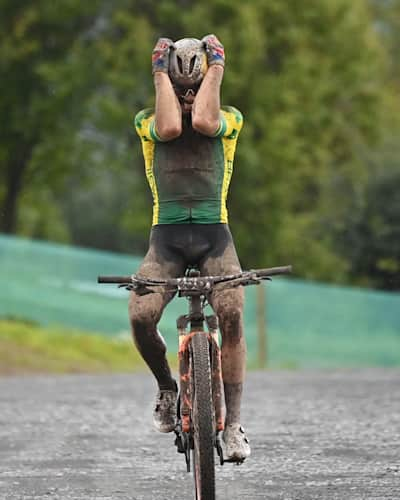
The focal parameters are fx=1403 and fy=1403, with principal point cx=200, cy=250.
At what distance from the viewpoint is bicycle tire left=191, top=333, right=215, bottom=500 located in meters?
6.18

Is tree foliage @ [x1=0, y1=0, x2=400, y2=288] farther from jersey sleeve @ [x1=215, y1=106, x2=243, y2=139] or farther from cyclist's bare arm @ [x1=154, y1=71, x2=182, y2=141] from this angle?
cyclist's bare arm @ [x1=154, y1=71, x2=182, y2=141]

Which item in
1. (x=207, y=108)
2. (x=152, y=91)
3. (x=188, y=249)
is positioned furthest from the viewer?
(x=152, y=91)

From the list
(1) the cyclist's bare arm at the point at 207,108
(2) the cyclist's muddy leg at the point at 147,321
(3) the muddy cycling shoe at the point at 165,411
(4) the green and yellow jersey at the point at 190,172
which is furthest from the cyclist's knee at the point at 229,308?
(1) the cyclist's bare arm at the point at 207,108

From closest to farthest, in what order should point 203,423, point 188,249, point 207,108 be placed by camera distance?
1. point 203,423
2. point 207,108
3. point 188,249

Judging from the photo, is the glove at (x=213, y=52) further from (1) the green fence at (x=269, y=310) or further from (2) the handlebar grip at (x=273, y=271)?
(1) the green fence at (x=269, y=310)

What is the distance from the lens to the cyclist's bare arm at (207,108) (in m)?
6.85

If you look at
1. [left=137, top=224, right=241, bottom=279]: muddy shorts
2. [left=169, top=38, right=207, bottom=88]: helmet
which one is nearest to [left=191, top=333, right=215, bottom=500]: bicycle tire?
[left=137, top=224, right=241, bottom=279]: muddy shorts

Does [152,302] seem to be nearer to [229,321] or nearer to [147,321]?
[147,321]

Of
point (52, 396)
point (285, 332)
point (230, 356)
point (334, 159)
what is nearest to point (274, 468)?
point (230, 356)

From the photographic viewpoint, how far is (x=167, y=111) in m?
6.88

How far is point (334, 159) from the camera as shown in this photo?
154ft

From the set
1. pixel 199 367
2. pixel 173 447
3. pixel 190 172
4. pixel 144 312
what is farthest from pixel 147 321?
pixel 173 447

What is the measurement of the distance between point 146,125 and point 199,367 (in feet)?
4.61

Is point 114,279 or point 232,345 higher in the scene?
point 114,279
